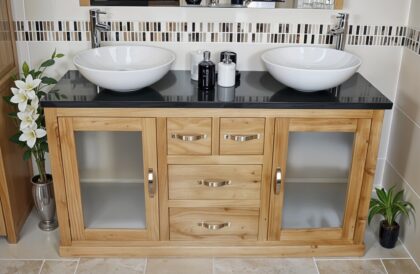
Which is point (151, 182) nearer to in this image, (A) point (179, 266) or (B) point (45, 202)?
(A) point (179, 266)

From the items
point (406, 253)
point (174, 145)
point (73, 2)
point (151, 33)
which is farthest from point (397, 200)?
point (73, 2)

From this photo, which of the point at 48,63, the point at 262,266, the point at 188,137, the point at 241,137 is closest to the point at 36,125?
the point at 48,63

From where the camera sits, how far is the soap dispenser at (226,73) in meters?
2.14

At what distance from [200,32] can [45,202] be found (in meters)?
1.11

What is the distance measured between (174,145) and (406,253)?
3.98 feet

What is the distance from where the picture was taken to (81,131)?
6.73 ft

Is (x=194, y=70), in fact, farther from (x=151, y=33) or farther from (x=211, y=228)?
(x=211, y=228)

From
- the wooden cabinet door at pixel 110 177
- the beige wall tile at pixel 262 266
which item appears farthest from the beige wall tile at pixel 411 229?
the wooden cabinet door at pixel 110 177

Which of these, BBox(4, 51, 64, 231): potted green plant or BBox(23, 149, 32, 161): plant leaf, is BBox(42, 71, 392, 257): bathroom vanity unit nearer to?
BBox(4, 51, 64, 231): potted green plant

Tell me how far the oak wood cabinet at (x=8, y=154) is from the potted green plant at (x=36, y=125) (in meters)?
0.04

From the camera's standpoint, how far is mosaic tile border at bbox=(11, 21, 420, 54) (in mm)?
2387

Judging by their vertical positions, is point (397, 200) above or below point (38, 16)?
below

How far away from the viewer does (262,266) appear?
223 cm

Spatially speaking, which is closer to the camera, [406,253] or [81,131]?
[81,131]
